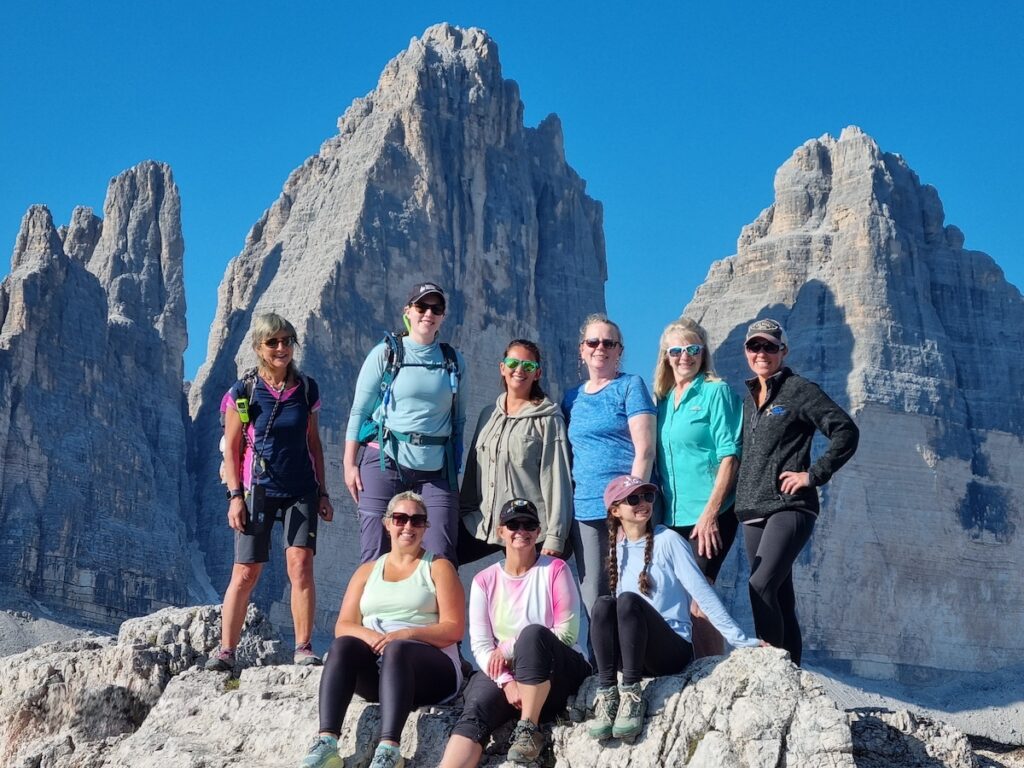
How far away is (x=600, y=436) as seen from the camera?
11.4 m

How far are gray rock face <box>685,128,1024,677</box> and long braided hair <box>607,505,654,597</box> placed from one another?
69310 mm

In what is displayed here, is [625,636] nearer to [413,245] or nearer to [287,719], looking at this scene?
[287,719]

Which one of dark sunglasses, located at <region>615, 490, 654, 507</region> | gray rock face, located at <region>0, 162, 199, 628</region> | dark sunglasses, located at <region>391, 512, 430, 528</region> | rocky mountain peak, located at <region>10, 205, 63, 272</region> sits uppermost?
rocky mountain peak, located at <region>10, 205, 63, 272</region>

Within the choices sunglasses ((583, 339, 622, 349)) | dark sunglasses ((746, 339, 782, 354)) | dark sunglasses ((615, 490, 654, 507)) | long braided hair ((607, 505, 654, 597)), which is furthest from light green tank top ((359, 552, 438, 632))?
dark sunglasses ((746, 339, 782, 354))

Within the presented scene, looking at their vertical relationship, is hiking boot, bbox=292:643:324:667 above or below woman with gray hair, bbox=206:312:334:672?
below

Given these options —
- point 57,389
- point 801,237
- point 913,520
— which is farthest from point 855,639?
point 57,389

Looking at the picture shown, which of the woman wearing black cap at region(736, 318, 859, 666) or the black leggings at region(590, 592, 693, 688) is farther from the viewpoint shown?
the woman wearing black cap at region(736, 318, 859, 666)

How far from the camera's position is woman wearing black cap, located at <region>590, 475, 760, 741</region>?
9.27m

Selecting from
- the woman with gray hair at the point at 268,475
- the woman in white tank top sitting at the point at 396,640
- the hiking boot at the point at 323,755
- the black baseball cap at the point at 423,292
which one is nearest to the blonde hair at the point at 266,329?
the woman with gray hair at the point at 268,475

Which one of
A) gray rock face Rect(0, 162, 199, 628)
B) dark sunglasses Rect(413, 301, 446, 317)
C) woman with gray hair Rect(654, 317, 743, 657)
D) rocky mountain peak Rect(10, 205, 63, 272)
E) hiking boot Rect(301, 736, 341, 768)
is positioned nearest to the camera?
hiking boot Rect(301, 736, 341, 768)

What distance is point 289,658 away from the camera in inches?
539

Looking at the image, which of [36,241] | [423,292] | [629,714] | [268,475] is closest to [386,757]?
[629,714]

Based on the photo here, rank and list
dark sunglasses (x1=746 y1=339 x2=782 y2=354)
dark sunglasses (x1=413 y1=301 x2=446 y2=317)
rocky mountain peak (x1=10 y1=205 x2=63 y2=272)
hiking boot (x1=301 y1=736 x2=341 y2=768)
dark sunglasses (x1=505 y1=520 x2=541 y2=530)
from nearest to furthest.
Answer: hiking boot (x1=301 y1=736 x2=341 y2=768) → dark sunglasses (x1=505 y1=520 x2=541 y2=530) → dark sunglasses (x1=746 y1=339 x2=782 y2=354) → dark sunglasses (x1=413 y1=301 x2=446 y2=317) → rocky mountain peak (x1=10 y1=205 x2=63 y2=272)

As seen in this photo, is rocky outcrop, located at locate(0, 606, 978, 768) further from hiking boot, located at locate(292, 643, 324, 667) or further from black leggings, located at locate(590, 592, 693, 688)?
hiking boot, located at locate(292, 643, 324, 667)
